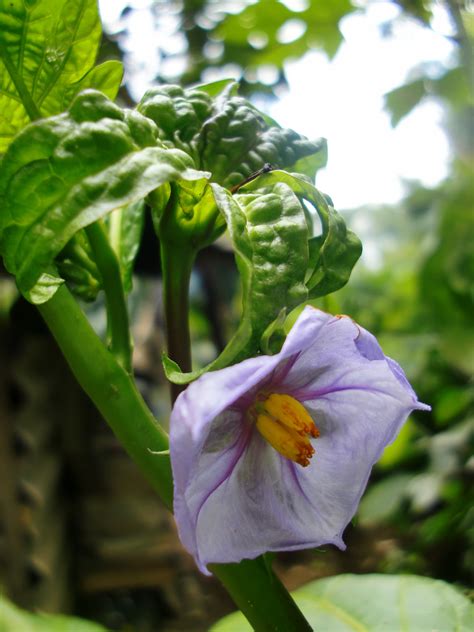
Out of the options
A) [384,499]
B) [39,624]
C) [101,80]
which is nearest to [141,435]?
[101,80]

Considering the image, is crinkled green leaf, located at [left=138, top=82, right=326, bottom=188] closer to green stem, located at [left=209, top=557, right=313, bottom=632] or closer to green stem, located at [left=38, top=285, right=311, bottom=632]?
green stem, located at [left=38, top=285, right=311, bottom=632]

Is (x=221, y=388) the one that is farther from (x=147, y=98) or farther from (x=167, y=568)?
(x=167, y=568)

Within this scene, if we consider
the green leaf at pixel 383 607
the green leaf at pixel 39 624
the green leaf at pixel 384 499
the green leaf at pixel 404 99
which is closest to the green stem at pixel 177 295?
the green leaf at pixel 383 607

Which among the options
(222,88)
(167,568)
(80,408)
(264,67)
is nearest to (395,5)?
(264,67)

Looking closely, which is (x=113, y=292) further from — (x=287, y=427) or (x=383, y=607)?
(x=383, y=607)

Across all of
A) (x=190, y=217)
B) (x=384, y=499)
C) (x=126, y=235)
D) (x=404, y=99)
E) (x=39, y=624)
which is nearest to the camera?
(x=190, y=217)

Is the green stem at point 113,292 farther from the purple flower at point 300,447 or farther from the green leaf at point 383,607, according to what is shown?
the green leaf at point 383,607
